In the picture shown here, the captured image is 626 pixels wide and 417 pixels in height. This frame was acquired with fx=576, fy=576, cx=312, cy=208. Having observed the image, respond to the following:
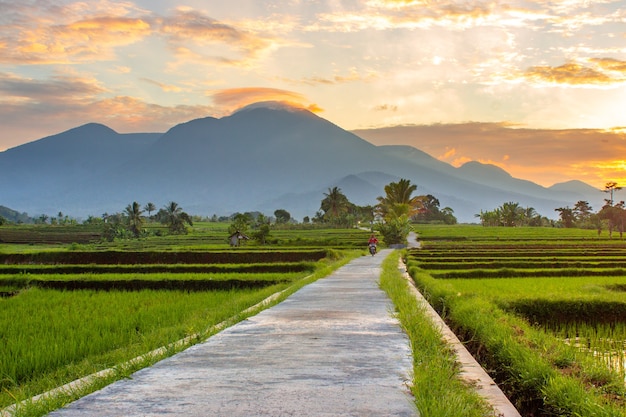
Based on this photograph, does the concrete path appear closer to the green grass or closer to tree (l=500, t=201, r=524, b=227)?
the green grass

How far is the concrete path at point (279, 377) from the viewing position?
4.44m

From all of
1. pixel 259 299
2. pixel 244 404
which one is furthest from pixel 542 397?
pixel 259 299

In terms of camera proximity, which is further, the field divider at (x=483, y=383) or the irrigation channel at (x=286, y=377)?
the field divider at (x=483, y=383)

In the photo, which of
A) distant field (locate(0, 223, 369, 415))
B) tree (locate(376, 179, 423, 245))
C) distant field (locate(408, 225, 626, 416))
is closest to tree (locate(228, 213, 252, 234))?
tree (locate(376, 179, 423, 245))

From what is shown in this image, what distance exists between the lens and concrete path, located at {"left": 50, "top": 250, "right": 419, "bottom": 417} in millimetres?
4441

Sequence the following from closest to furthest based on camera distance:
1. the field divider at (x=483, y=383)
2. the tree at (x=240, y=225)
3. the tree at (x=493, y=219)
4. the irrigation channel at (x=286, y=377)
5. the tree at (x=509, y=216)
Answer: the irrigation channel at (x=286, y=377), the field divider at (x=483, y=383), the tree at (x=240, y=225), the tree at (x=509, y=216), the tree at (x=493, y=219)

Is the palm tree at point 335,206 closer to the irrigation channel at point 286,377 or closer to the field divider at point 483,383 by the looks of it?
the irrigation channel at point 286,377

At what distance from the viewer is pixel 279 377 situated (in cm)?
538

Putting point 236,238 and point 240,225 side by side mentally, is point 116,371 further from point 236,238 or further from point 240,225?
point 240,225

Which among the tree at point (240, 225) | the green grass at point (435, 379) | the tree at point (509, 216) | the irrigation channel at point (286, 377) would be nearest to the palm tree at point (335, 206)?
the tree at point (509, 216)

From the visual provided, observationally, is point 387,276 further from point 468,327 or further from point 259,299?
point 468,327

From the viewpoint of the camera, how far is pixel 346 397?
468 cm

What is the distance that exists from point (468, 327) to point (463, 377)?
379 centimetres

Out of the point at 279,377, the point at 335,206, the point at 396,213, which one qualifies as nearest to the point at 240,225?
the point at 396,213
